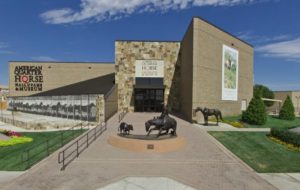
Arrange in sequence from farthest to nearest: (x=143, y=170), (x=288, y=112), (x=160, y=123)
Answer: (x=288, y=112), (x=160, y=123), (x=143, y=170)

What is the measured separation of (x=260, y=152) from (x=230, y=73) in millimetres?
20555

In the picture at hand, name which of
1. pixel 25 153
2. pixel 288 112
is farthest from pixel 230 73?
pixel 25 153

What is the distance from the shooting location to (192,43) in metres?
31.5

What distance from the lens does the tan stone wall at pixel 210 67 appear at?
1221 inches

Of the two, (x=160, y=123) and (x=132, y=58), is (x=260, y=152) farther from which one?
(x=132, y=58)

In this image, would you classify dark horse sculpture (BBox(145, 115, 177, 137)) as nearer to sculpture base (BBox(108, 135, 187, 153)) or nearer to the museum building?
sculpture base (BBox(108, 135, 187, 153))

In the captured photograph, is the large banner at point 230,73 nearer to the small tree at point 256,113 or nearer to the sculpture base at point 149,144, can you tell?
the small tree at point 256,113

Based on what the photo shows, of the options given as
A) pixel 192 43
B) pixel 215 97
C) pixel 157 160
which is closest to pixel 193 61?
pixel 192 43

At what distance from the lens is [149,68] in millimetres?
43219

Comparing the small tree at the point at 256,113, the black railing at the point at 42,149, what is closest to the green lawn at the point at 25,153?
the black railing at the point at 42,149

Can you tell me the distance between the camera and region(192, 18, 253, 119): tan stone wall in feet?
102

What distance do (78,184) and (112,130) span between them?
13.6 m

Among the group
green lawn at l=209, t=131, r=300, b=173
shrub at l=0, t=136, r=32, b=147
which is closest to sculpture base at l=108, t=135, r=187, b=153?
green lawn at l=209, t=131, r=300, b=173

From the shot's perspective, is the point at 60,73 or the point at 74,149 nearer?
the point at 74,149
